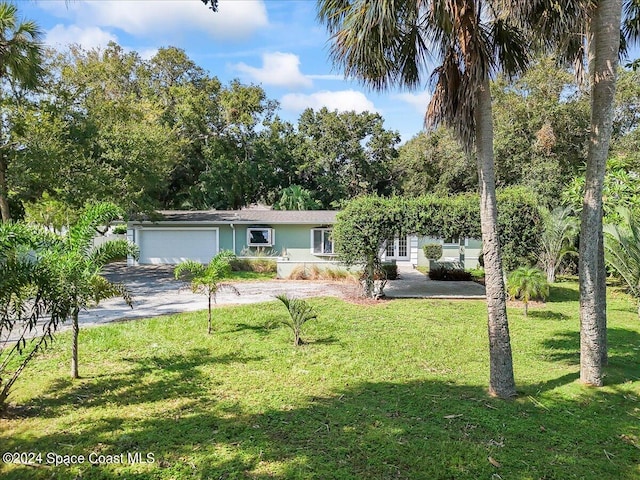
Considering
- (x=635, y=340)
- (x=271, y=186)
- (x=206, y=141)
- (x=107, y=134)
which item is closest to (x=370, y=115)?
(x=271, y=186)

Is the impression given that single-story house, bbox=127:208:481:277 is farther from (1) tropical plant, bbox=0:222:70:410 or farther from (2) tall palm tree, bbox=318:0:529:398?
(1) tropical plant, bbox=0:222:70:410

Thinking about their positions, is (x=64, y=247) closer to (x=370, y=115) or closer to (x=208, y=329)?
(x=208, y=329)

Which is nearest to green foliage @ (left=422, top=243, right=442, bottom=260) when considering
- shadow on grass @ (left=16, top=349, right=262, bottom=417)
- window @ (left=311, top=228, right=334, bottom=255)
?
window @ (left=311, top=228, right=334, bottom=255)

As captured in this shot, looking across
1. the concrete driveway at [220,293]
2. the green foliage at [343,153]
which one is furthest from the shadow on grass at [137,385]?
the green foliage at [343,153]

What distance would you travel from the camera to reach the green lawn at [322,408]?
3.87m

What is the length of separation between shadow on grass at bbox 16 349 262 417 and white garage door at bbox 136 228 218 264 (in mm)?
15296

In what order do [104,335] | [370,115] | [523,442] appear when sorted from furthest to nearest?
[370,115] → [104,335] → [523,442]

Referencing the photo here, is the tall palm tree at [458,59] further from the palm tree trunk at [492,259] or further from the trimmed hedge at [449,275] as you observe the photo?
the trimmed hedge at [449,275]

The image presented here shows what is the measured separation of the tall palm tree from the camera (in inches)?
203

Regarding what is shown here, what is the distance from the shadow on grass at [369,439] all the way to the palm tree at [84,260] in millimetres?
1556

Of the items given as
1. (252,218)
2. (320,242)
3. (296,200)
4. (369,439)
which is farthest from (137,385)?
(296,200)

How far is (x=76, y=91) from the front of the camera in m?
16.5

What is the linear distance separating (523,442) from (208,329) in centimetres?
658

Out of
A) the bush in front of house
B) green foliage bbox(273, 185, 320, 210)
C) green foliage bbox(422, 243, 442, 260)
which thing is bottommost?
the bush in front of house
